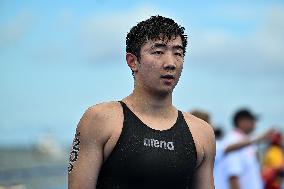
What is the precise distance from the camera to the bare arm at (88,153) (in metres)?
3.68

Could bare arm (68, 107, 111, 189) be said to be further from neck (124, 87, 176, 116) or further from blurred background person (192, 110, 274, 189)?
blurred background person (192, 110, 274, 189)

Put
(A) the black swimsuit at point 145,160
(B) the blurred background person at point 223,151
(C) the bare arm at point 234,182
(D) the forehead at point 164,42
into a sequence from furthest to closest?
(C) the bare arm at point 234,182 < (B) the blurred background person at point 223,151 < (D) the forehead at point 164,42 < (A) the black swimsuit at point 145,160

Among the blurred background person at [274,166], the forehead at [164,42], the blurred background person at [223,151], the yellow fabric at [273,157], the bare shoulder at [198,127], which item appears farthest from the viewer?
the yellow fabric at [273,157]

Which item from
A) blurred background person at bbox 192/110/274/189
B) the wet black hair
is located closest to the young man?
the wet black hair

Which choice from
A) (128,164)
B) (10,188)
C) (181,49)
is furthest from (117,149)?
(10,188)

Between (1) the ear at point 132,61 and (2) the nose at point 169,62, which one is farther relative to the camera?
(1) the ear at point 132,61

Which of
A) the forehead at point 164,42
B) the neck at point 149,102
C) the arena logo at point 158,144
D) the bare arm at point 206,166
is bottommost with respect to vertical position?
the bare arm at point 206,166

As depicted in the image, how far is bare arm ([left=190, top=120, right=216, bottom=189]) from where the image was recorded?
3980 millimetres

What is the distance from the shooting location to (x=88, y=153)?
370cm

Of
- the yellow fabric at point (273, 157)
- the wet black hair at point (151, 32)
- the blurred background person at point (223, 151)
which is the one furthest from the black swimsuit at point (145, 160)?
the yellow fabric at point (273, 157)

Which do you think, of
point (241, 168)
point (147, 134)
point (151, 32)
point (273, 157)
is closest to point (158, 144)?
point (147, 134)

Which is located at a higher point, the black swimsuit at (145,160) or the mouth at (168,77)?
the mouth at (168,77)

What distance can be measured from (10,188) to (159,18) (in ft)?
15.6

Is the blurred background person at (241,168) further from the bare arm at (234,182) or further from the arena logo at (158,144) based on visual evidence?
the arena logo at (158,144)
